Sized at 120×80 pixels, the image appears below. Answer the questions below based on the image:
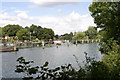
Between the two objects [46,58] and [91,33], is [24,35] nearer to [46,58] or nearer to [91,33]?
[91,33]

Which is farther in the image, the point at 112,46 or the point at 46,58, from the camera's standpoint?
the point at 46,58

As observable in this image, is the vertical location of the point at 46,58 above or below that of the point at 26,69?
below

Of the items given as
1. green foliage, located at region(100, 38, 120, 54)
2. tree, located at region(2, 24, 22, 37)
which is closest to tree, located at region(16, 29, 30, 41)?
tree, located at region(2, 24, 22, 37)

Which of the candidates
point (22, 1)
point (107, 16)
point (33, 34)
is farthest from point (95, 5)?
point (33, 34)

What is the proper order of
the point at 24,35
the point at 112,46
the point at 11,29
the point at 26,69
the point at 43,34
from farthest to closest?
1. the point at 43,34
2. the point at 11,29
3. the point at 24,35
4. the point at 112,46
5. the point at 26,69

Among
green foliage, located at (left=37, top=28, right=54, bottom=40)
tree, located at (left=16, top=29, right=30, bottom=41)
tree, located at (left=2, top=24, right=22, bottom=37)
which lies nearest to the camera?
tree, located at (left=16, top=29, right=30, bottom=41)

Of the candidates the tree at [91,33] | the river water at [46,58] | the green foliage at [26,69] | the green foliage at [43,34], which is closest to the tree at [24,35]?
the green foliage at [43,34]

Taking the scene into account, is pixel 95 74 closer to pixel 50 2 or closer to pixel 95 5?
pixel 50 2

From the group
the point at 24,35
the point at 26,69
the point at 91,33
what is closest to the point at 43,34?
the point at 24,35

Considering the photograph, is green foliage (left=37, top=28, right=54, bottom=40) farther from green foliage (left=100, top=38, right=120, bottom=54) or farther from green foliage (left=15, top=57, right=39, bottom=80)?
green foliage (left=15, top=57, right=39, bottom=80)

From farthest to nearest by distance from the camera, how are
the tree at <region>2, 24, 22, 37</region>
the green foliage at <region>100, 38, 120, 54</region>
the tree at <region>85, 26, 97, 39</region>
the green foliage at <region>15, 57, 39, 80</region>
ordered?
1. the tree at <region>2, 24, 22, 37</region>
2. the tree at <region>85, 26, 97, 39</region>
3. the green foliage at <region>100, 38, 120, 54</region>
4. the green foliage at <region>15, 57, 39, 80</region>

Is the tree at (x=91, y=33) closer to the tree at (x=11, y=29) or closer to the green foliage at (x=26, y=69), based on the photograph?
the tree at (x=11, y=29)

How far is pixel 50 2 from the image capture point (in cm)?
288

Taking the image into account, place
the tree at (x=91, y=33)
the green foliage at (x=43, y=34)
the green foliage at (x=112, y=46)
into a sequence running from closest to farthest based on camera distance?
the green foliage at (x=112, y=46), the tree at (x=91, y=33), the green foliage at (x=43, y=34)
